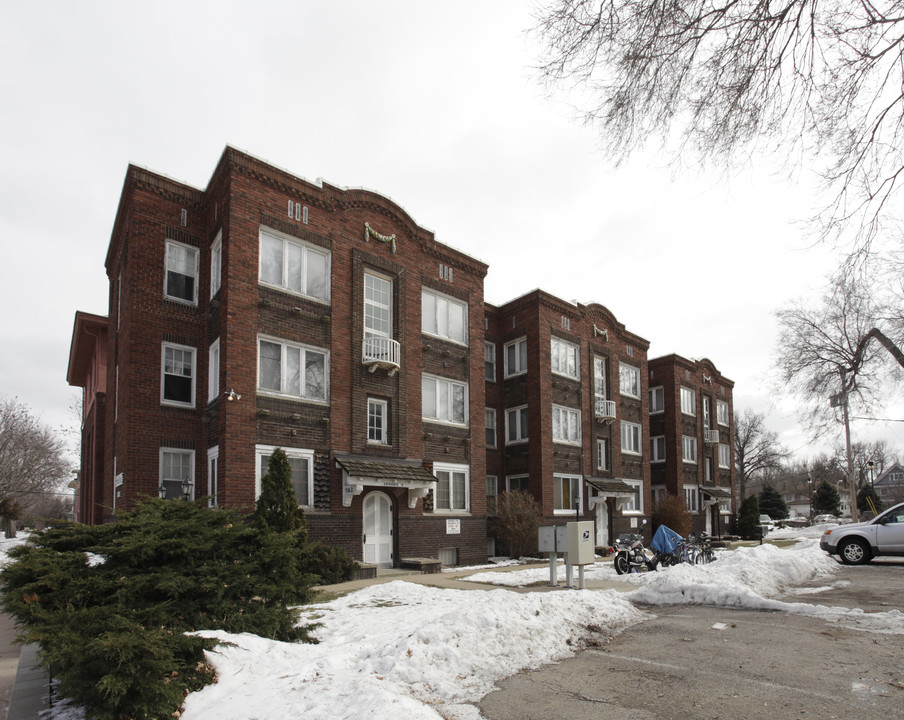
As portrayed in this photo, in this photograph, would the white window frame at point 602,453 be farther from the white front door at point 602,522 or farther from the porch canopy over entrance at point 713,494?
the porch canopy over entrance at point 713,494

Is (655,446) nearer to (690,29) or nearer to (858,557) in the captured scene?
(858,557)

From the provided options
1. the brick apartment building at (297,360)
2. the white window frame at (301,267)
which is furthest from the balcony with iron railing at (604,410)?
the white window frame at (301,267)

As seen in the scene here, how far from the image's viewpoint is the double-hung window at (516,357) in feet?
101

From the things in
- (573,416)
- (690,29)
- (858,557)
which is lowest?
(858,557)

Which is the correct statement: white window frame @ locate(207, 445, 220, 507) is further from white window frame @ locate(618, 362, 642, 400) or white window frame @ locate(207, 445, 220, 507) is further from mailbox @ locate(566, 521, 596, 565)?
white window frame @ locate(618, 362, 642, 400)

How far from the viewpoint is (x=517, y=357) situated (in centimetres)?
3092

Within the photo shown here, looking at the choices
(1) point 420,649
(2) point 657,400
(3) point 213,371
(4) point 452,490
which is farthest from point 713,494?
(1) point 420,649

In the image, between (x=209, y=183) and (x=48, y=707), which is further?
(x=209, y=183)

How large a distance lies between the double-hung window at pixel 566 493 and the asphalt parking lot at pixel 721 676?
19.2 metres

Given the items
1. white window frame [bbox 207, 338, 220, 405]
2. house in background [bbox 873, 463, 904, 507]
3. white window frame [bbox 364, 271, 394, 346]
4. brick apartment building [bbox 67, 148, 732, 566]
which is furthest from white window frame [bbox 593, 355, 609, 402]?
house in background [bbox 873, 463, 904, 507]

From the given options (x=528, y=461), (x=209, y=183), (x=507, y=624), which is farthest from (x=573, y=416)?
(x=507, y=624)

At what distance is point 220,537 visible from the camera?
7723 millimetres

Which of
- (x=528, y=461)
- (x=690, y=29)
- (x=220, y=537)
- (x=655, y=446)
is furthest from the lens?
(x=655, y=446)

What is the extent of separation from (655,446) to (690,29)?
38122 millimetres
